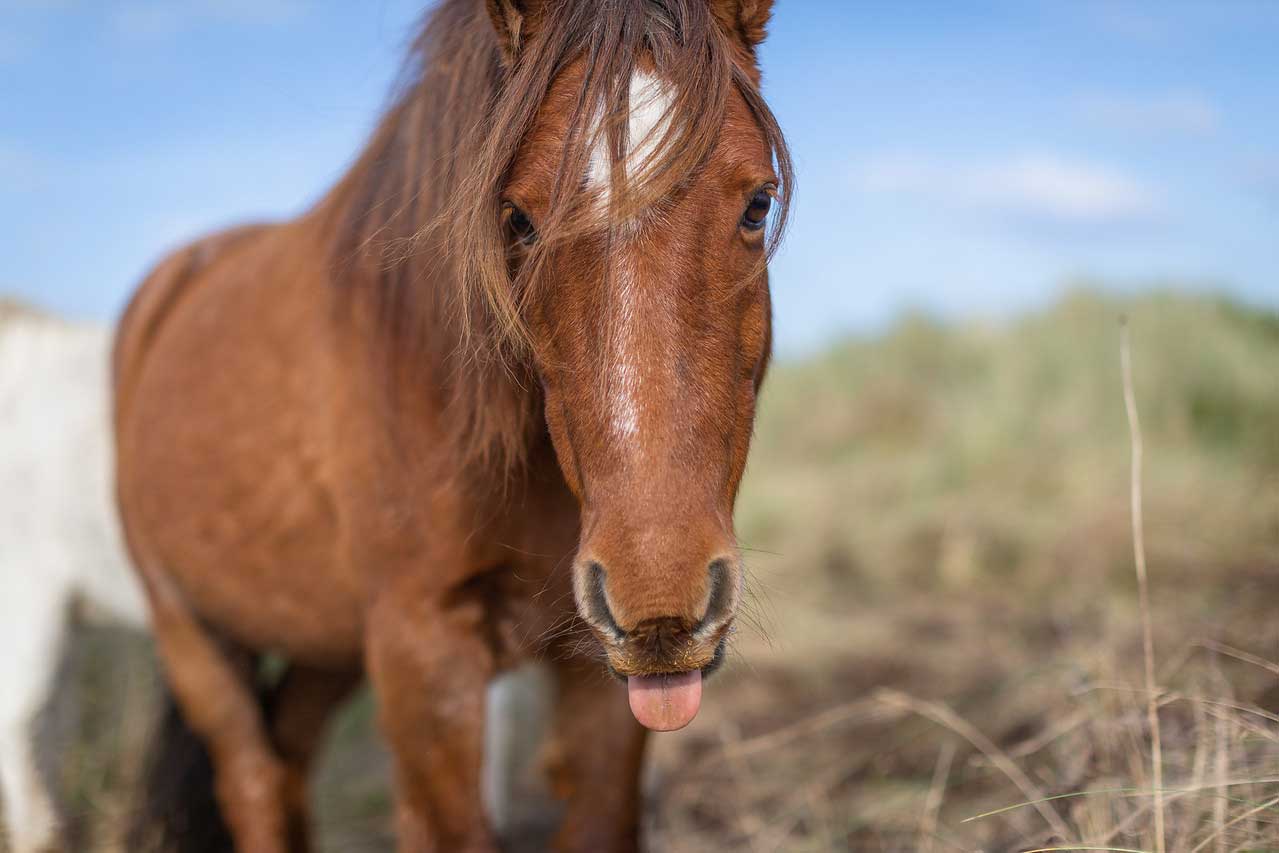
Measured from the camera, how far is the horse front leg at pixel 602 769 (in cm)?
239

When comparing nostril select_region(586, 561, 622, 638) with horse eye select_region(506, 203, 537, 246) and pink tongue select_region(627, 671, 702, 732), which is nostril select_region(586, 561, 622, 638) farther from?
horse eye select_region(506, 203, 537, 246)

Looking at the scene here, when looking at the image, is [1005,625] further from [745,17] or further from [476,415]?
[745,17]

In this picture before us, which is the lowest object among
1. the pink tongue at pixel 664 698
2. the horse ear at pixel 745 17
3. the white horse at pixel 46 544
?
the white horse at pixel 46 544

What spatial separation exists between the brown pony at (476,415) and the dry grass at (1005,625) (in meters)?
0.39

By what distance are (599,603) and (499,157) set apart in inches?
28.1

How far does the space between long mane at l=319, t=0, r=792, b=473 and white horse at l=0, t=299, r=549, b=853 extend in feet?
6.47

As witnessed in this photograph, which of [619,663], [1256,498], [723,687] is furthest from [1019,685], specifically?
[619,663]

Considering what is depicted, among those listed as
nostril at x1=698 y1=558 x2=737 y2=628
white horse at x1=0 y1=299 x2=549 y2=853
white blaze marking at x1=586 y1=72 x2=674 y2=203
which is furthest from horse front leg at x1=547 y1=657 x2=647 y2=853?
white horse at x1=0 y1=299 x2=549 y2=853

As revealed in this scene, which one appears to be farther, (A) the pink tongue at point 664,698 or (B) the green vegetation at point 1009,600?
(B) the green vegetation at point 1009,600

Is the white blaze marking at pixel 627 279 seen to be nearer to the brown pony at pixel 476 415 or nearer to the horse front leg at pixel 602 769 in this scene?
the brown pony at pixel 476 415

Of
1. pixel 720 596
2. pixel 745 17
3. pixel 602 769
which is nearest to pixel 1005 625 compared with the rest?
pixel 602 769

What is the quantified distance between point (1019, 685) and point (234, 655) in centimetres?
291

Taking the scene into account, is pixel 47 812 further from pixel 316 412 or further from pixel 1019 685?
pixel 1019 685

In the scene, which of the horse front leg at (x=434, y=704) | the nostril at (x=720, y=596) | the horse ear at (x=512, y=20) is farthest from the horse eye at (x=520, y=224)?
the horse front leg at (x=434, y=704)
